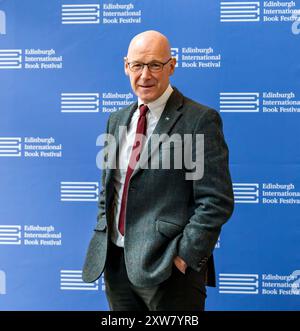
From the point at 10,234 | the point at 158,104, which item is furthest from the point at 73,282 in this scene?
the point at 158,104

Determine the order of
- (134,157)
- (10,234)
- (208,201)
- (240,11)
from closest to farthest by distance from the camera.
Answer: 1. (208,201)
2. (134,157)
3. (240,11)
4. (10,234)

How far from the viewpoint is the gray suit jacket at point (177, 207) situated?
211 cm

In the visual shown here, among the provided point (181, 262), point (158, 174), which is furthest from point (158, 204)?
point (181, 262)

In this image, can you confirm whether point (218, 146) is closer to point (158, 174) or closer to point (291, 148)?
point (158, 174)

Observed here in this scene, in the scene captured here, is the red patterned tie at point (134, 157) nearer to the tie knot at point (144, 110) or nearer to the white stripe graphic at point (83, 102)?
the tie knot at point (144, 110)

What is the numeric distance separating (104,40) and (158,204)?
1.63 meters

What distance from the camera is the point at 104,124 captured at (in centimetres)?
346

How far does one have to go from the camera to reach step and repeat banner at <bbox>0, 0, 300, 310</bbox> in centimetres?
328

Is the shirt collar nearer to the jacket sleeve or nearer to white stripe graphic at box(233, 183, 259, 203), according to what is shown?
the jacket sleeve

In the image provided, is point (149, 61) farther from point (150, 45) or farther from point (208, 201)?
point (208, 201)

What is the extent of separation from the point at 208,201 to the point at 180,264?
0.93 feet

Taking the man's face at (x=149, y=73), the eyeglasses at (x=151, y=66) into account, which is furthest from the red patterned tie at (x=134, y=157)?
the eyeglasses at (x=151, y=66)

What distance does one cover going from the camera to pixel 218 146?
214 cm

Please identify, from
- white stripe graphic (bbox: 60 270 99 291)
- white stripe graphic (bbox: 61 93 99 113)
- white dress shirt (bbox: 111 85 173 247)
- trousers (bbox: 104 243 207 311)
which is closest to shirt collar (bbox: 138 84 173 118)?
white dress shirt (bbox: 111 85 173 247)
